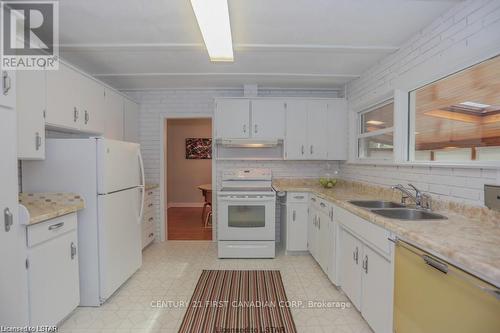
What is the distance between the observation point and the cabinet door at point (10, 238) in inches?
55.3

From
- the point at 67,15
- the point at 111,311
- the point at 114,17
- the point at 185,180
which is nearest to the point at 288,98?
the point at 114,17

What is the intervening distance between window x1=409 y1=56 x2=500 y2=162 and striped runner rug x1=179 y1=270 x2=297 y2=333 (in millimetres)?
1857

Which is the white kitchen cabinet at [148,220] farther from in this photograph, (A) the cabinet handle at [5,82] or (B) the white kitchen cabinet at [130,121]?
(A) the cabinet handle at [5,82]

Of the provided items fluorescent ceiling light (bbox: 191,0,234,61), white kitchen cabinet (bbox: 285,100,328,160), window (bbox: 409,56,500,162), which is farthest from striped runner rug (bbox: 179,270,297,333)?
fluorescent ceiling light (bbox: 191,0,234,61)

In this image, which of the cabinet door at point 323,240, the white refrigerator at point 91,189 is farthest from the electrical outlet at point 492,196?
the white refrigerator at point 91,189

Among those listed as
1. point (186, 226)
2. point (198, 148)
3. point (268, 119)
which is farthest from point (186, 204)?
point (268, 119)

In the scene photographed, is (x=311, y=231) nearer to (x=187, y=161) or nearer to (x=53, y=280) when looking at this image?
(x=53, y=280)

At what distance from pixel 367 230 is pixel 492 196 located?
714 mm

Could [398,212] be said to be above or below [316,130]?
below

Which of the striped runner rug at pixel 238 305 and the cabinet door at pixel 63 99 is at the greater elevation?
the cabinet door at pixel 63 99

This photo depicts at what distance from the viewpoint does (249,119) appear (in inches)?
137

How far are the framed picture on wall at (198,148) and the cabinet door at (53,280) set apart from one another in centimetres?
489

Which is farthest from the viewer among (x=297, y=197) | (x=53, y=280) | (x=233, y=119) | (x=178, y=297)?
(x=233, y=119)

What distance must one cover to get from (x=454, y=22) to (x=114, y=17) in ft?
8.46
